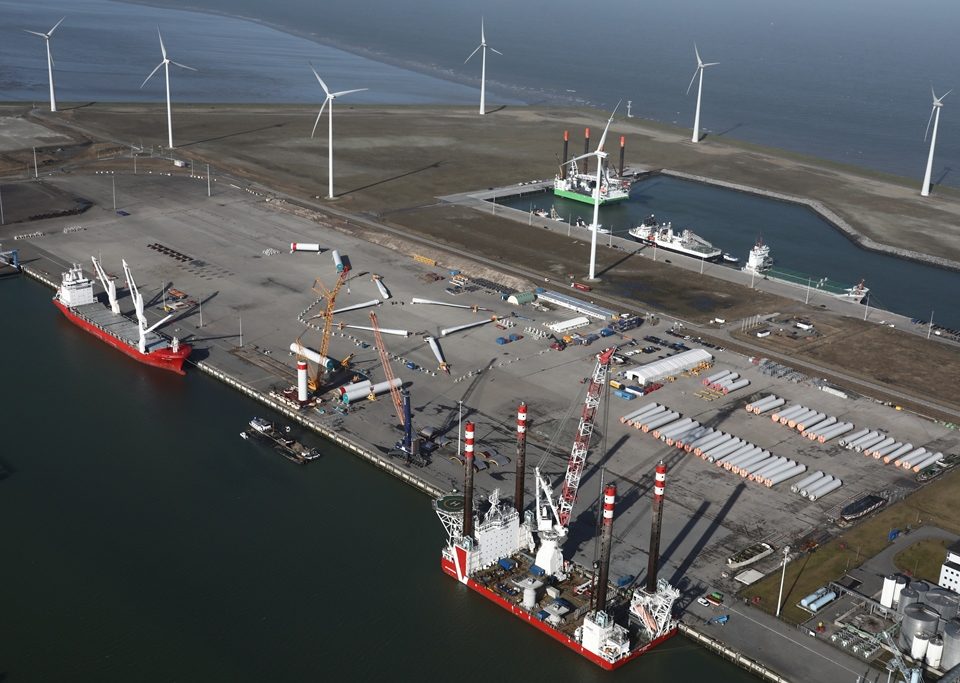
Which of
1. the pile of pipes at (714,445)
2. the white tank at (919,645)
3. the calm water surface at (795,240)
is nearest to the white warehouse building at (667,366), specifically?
the pile of pipes at (714,445)

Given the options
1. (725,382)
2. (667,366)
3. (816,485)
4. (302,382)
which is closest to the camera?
(816,485)

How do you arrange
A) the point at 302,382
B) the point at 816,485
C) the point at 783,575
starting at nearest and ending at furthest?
the point at 783,575 → the point at 816,485 → the point at 302,382

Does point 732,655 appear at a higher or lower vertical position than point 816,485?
lower

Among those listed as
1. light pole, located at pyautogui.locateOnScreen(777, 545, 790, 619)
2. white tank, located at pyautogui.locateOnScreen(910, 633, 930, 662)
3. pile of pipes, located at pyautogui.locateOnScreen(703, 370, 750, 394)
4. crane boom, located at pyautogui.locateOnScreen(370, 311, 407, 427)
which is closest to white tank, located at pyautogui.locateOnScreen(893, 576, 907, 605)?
white tank, located at pyautogui.locateOnScreen(910, 633, 930, 662)

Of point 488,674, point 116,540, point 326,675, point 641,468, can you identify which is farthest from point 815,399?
point 116,540

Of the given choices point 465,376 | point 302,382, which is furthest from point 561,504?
point 302,382

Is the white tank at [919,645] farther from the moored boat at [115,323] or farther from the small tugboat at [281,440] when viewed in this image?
the moored boat at [115,323]

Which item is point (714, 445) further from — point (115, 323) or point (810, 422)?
point (115, 323)

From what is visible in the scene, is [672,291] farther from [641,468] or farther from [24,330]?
[24,330]
